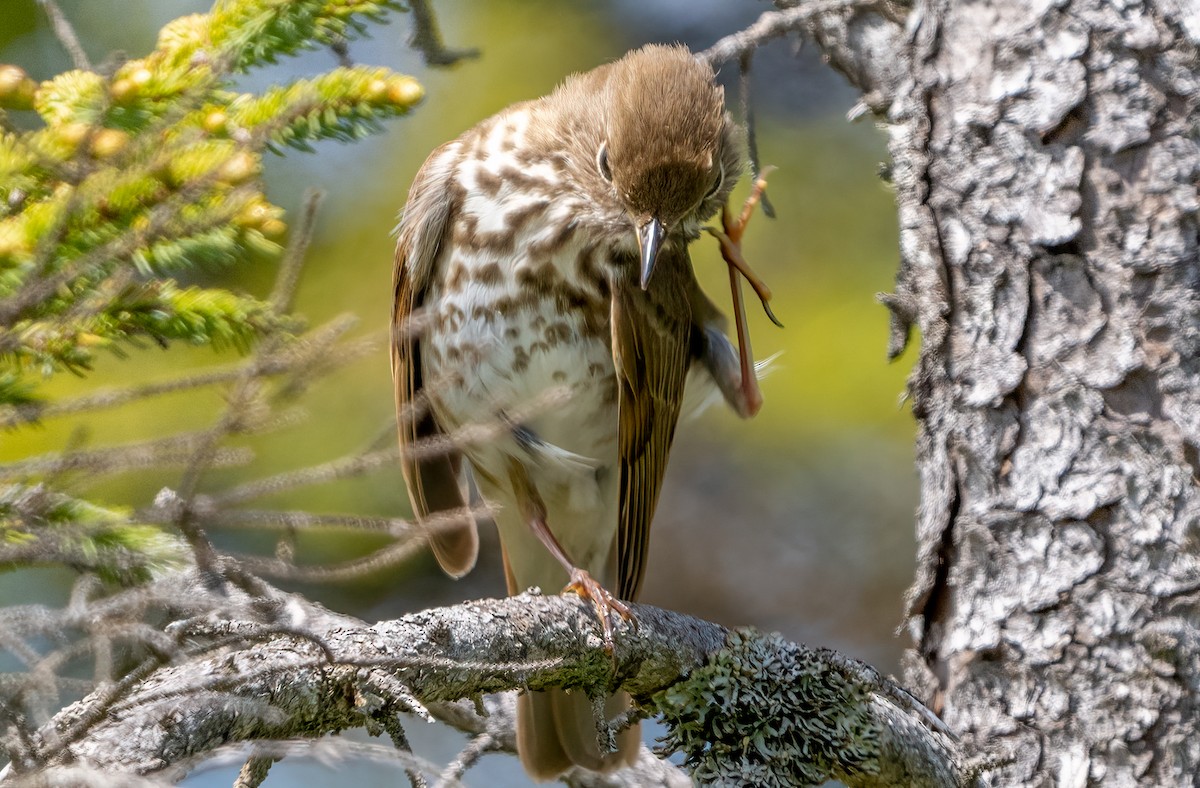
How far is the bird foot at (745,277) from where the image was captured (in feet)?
9.84

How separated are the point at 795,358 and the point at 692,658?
6.40ft

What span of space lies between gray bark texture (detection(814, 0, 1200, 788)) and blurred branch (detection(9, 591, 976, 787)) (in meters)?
0.31

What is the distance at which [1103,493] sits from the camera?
7.93 ft

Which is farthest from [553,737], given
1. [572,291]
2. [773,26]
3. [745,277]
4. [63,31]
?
[63,31]

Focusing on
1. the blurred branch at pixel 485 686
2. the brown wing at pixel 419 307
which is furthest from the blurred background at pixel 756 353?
the blurred branch at pixel 485 686

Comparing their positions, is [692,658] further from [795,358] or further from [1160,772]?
[795,358]

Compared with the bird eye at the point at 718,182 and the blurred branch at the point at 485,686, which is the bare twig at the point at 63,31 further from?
the bird eye at the point at 718,182

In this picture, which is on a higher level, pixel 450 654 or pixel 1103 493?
pixel 450 654

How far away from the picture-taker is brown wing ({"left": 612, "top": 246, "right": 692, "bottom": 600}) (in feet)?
9.30

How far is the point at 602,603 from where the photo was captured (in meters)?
2.29

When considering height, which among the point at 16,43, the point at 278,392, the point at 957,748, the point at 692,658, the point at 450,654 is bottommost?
the point at 957,748

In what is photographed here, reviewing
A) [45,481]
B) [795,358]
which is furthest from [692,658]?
[795,358]

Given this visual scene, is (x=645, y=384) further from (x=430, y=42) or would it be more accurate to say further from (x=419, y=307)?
(x=430, y=42)

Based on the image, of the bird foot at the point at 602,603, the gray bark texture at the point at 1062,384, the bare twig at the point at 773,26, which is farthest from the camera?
the bare twig at the point at 773,26
